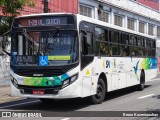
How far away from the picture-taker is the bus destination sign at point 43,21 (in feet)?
39.9

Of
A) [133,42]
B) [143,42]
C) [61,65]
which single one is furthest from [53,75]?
[143,42]

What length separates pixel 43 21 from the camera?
40.6 feet

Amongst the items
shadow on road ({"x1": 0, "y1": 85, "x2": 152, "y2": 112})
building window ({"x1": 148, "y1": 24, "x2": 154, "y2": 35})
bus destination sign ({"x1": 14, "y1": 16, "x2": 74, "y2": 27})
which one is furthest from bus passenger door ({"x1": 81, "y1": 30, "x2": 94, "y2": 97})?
building window ({"x1": 148, "y1": 24, "x2": 154, "y2": 35})

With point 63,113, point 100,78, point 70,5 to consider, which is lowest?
point 63,113

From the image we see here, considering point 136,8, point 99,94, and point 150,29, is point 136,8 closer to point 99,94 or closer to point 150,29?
point 150,29

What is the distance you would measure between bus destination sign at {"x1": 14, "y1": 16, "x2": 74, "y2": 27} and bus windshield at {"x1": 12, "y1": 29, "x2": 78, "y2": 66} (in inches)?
10.7

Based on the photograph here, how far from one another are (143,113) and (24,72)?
Answer: 3.80 m

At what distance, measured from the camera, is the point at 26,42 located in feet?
40.7

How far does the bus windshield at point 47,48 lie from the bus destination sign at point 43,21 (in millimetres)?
271

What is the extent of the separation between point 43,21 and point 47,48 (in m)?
0.93

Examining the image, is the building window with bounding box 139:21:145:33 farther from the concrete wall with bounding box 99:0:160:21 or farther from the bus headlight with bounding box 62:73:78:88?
the bus headlight with bounding box 62:73:78:88

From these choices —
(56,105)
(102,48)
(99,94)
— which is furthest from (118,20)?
(56,105)

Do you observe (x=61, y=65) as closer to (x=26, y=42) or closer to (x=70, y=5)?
(x=26, y=42)

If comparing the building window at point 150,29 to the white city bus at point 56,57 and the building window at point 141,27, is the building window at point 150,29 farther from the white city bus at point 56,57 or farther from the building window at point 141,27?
the white city bus at point 56,57
